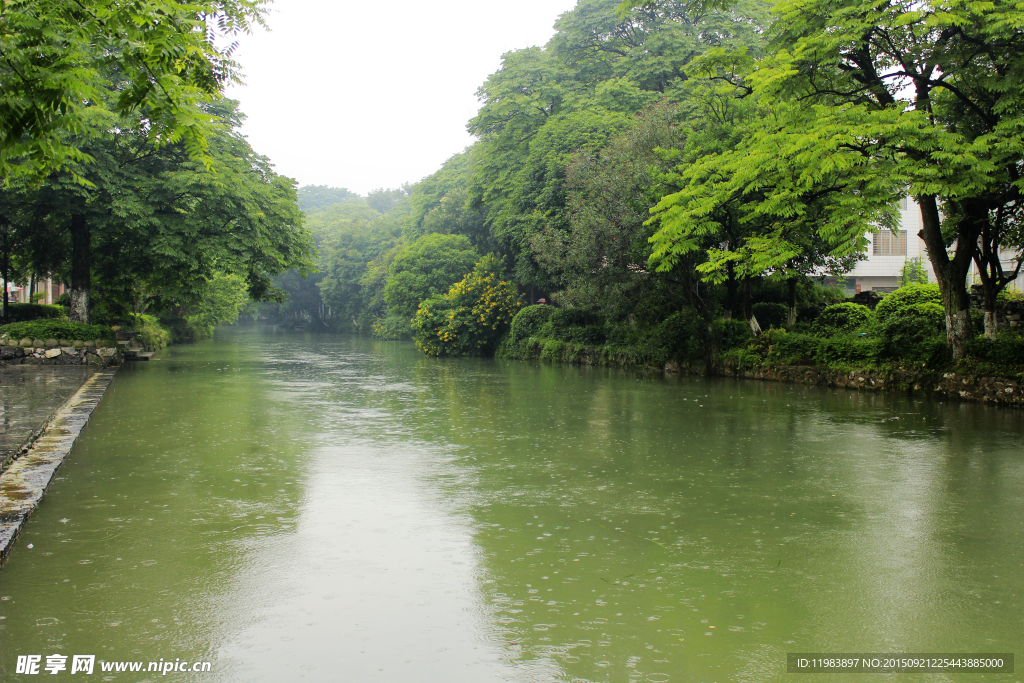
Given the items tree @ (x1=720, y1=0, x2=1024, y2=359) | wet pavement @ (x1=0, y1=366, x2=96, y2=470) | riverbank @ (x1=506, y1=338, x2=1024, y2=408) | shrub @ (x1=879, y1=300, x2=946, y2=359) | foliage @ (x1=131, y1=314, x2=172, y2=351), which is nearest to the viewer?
wet pavement @ (x1=0, y1=366, x2=96, y2=470)

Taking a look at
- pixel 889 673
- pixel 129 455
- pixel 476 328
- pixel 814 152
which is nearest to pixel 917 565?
pixel 889 673

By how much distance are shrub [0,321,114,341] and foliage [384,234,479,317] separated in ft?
58.6

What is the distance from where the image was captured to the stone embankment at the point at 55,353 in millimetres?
19891

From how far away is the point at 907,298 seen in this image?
64.4ft

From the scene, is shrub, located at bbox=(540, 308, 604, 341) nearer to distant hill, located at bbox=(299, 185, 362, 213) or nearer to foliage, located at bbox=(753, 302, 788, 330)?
foliage, located at bbox=(753, 302, 788, 330)

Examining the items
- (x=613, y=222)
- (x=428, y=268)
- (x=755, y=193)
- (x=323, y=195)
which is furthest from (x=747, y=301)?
(x=323, y=195)

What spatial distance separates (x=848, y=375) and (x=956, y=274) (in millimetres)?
2840

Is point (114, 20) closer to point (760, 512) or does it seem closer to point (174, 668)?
point (174, 668)

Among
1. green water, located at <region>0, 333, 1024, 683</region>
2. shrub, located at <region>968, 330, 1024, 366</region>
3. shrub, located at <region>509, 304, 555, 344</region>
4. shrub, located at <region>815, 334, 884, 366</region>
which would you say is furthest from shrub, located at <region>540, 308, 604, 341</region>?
green water, located at <region>0, 333, 1024, 683</region>

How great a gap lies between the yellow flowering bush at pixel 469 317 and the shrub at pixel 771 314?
11.5 m

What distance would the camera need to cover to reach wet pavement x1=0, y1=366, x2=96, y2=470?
Result: 8.00m

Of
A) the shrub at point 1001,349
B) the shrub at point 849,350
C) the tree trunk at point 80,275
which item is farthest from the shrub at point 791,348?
the tree trunk at point 80,275

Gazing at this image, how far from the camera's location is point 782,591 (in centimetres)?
418

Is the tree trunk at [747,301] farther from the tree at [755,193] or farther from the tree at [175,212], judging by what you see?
the tree at [175,212]
